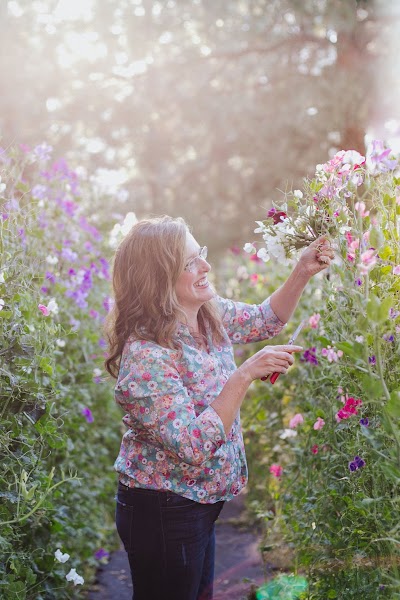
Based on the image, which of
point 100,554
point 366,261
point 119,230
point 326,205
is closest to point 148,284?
point 326,205

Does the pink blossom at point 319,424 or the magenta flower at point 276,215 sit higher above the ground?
the magenta flower at point 276,215

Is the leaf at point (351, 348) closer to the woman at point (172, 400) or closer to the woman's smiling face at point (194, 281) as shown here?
the woman at point (172, 400)

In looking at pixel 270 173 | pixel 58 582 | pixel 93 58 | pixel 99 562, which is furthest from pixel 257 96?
pixel 58 582

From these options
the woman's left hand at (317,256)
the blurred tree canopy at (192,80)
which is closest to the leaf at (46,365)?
the woman's left hand at (317,256)

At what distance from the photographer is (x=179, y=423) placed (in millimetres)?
1819

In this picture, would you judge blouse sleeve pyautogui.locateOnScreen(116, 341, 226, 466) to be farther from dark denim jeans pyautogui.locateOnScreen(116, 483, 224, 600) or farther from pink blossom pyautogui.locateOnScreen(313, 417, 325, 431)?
pink blossom pyautogui.locateOnScreen(313, 417, 325, 431)

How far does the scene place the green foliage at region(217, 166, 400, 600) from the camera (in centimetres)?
152

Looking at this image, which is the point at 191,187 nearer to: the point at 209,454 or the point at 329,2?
the point at 329,2

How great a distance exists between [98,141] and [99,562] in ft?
21.5

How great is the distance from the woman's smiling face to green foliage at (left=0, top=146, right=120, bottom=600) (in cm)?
43

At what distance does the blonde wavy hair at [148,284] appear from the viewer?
2021 millimetres

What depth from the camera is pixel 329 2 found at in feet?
20.4

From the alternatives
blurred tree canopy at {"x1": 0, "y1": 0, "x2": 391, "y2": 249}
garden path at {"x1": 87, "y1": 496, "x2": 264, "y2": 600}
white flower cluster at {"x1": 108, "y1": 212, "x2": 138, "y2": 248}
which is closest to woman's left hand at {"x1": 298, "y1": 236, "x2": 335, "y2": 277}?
garden path at {"x1": 87, "y1": 496, "x2": 264, "y2": 600}

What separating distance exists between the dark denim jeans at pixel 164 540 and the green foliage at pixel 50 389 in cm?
21
